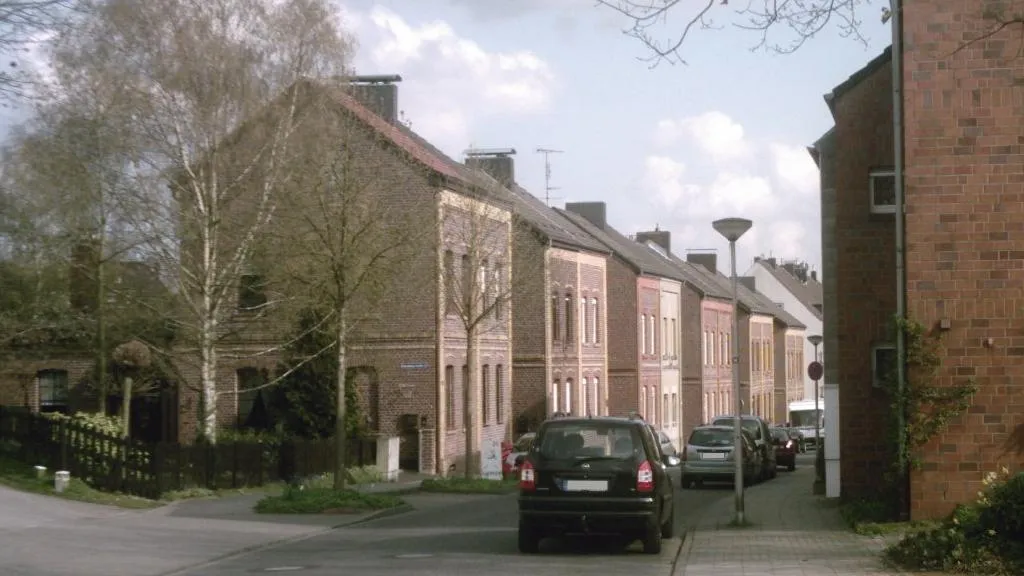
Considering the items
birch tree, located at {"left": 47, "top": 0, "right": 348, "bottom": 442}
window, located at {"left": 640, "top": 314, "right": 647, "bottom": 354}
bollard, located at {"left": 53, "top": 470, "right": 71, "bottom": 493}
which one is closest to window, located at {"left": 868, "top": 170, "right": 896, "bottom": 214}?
birch tree, located at {"left": 47, "top": 0, "right": 348, "bottom": 442}

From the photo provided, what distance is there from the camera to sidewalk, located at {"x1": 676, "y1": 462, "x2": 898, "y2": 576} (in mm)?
14555

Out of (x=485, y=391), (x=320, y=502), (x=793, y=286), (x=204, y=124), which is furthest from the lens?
(x=793, y=286)

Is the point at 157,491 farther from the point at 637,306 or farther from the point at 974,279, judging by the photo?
the point at 637,306

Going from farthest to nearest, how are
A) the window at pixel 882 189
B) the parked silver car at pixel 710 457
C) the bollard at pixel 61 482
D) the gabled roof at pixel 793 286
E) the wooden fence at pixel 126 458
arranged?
the gabled roof at pixel 793 286 < the parked silver car at pixel 710 457 < the wooden fence at pixel 126 458 < the bollard at pixel 61 482 < the window at pixel 882 189

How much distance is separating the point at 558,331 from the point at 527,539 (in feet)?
119

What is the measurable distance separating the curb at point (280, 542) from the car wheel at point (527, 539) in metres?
3.30

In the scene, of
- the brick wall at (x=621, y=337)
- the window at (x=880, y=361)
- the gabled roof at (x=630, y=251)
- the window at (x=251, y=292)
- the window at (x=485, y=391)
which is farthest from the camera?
the gabled roof at (x=630, y=251)

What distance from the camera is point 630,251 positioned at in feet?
218

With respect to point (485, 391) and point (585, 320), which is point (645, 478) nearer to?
point (485, 391)

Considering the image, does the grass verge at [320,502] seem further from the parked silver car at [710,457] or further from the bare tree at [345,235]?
the parked silver car at [710,457]

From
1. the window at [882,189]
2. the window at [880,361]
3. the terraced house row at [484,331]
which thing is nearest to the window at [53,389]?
the terraced house row at [484,331]

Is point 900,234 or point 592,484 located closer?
Answer: point 592,484

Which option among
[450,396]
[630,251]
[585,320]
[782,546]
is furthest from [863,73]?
[630,251]

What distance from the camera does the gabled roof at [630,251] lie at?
6184 centimetres
